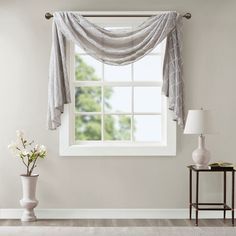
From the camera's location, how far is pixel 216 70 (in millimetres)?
6852

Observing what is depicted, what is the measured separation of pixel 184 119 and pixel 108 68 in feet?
3.90

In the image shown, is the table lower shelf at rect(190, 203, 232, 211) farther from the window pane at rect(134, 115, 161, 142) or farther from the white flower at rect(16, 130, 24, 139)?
the white flower at rect(16, 130, 24, 139)

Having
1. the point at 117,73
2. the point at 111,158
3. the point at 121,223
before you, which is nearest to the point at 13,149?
the point at 111,158

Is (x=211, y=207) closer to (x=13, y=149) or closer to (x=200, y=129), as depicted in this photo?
(x=200, y=129)

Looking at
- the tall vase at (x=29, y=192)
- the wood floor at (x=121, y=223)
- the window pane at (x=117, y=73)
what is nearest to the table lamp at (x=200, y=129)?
the wood floor at (x=121, y=223)

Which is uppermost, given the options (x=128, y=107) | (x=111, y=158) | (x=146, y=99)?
(x=146, y=99)

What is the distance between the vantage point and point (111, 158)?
6832mm

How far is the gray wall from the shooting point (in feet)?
22.3

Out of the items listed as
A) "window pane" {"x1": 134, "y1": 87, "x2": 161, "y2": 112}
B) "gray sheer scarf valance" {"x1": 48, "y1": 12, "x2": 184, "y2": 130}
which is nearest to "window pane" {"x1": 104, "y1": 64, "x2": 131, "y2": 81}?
"window pane" {"x1": 134, "y1": 87, "x2": 161, "y2": 112}

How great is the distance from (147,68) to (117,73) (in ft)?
1.26

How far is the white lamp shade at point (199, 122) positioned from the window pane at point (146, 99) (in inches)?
41.3

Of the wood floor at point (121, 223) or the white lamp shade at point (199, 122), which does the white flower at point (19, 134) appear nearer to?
the wood floor at point (121, 223)

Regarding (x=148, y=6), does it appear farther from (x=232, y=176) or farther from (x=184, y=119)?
(x=232, y=176)

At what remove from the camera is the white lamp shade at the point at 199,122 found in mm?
6281
